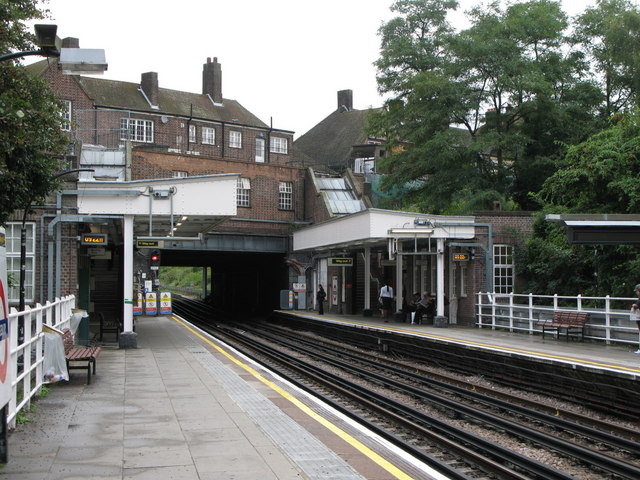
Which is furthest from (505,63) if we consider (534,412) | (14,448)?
(14,448)

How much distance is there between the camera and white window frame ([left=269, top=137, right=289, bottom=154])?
59.9 meters

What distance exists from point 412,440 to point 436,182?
85.2 feet

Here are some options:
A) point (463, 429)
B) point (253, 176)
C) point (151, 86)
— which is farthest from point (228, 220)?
point (463, 429)

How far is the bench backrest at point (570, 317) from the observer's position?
18.6 metres

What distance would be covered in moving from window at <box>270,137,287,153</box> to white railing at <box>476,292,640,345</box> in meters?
37.8

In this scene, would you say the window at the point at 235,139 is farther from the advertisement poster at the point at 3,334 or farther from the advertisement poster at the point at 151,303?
the advertisement poster at the point at 3,334

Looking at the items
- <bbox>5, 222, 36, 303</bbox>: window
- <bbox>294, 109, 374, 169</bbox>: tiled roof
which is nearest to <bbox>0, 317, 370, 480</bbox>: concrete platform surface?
<bbox>5, 222, 36, 303</bbox>: window

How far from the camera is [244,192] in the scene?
39.2 metres

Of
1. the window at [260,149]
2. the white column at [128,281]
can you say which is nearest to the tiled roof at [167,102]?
the window at [260,149]

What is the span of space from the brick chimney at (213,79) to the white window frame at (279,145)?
18.0 feet

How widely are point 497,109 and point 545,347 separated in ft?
62.8

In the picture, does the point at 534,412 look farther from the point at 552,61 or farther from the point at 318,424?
the point at 552,61

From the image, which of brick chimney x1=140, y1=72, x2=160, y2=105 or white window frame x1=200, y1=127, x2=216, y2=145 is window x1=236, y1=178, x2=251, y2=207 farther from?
brick chimney x1=140, y1=72, x2=160, y2=105

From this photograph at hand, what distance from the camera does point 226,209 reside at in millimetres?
20766
